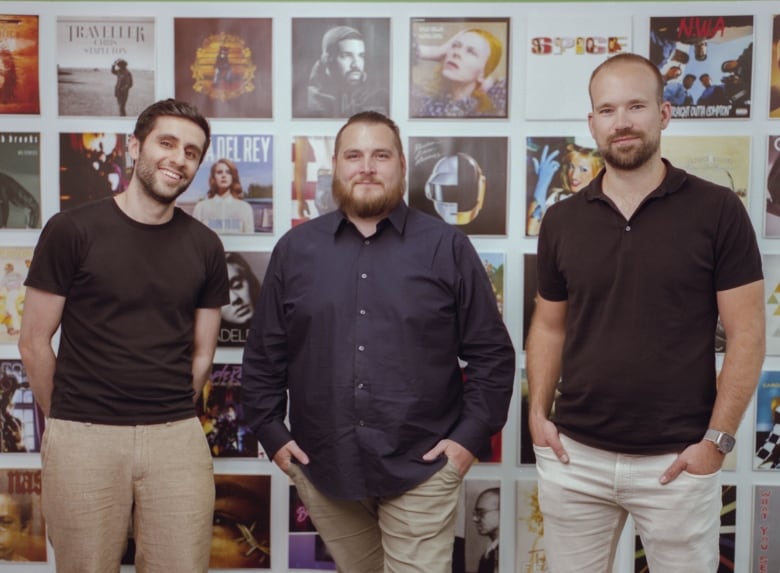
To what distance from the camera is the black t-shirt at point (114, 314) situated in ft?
6.45

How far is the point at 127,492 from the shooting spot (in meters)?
2.00

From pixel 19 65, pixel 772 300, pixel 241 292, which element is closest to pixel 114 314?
pixel 241 292

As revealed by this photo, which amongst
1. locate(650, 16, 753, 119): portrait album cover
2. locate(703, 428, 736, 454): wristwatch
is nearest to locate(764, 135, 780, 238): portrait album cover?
locate(650, 16, 753, 119): portrait album cover

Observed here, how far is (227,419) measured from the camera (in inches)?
101

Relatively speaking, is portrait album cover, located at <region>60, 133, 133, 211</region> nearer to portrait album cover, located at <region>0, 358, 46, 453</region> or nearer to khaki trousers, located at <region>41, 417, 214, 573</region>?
portrait album cover, located at <region>0, 358, 46, 453</region>

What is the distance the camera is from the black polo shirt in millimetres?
1706

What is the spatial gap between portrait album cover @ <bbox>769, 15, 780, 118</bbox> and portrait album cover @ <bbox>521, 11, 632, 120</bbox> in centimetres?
49

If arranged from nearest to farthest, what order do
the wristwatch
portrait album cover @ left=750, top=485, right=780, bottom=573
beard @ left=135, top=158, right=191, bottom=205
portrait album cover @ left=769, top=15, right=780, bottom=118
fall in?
the wristwatch < beard @ left=135, top=158, right=191, bottom=205 < portrait album cover @ left=769, top=15, right=780, bottom=118 < portrait album cover @ left=750, top=485, right=780, bottom=573

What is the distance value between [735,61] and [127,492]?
2400mm

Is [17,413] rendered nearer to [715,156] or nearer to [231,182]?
[231,182]

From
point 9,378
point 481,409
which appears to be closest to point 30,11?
point 9,378

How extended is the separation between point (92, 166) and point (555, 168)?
1.65 metres

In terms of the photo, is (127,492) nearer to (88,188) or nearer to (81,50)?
(88,188)

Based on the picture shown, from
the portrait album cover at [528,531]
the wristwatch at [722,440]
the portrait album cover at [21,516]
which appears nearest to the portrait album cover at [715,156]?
the wristwatch at [722,440]
